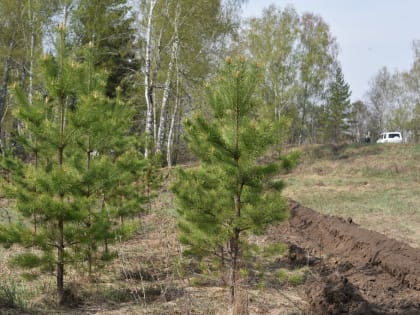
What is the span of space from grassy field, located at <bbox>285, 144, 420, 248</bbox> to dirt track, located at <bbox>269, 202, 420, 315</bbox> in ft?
3.34

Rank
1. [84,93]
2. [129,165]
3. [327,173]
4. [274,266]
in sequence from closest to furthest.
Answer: [84,93] → [129,165] → [274,266] → [327,173]

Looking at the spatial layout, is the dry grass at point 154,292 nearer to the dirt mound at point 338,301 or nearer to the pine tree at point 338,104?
the dirt mound at point 338,301

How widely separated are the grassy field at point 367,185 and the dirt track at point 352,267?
1.02 meters

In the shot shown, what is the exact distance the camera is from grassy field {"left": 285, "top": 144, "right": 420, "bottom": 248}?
445 inches

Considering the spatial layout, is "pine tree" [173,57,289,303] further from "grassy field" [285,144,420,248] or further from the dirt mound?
"grassy field" [285,144,420,248]

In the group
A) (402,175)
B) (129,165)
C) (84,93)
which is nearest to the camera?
(84,93)

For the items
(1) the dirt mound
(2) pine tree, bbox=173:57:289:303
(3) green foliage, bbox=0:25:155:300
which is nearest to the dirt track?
(1) the dirt mound

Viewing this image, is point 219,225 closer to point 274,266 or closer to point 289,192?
point 274,266

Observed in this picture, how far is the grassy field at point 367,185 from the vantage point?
445 inches

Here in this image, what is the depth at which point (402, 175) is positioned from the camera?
64.0ft

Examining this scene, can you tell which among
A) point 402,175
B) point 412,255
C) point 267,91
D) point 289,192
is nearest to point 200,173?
point 412,255

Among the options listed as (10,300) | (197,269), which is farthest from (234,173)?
(197,269)

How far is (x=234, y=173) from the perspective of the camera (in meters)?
4.97

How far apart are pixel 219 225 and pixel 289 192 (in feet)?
39.8
